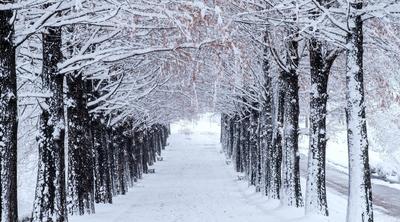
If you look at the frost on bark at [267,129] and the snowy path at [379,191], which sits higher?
the frost on bark at [267,129]

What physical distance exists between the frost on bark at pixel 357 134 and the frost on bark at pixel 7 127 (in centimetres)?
680

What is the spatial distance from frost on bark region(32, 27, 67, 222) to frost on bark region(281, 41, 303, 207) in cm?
790

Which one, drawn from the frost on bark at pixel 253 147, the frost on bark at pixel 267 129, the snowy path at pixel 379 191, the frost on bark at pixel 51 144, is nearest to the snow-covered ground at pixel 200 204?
the frost on bark at pixel 253 147

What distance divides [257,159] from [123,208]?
8061mm

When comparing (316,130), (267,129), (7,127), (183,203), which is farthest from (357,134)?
(183,203)

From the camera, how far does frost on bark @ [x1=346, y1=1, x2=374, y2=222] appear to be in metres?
11.8

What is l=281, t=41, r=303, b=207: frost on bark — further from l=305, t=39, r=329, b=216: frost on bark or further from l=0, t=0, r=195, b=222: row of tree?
l=0, t=0, r=195, b=222: row of tree

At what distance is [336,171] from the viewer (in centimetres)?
4588

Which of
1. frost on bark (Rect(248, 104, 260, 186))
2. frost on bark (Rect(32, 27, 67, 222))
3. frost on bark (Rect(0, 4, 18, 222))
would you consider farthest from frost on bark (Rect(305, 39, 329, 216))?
frost on bark (Rect(248, 104, 260, 186))

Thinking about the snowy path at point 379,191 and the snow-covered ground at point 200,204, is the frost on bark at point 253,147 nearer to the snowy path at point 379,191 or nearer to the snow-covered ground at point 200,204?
the snow-covered ground at point 200,204

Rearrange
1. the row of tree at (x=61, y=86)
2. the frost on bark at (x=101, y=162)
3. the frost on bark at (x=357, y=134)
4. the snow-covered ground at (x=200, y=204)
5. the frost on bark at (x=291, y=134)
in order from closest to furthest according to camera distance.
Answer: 1. the row of tree at (x=61, y=86)
2. the frost on bark at (x=357, y=134)
3. the frost on bark at (x=291, y=134)
4. the snow-covered ground at (x=200, y=204)
5. the frost on bark at (x=101, y=162)

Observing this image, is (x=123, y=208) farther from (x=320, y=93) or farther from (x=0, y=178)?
(x=0, y=178)

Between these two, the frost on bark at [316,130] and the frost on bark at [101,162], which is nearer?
the frost on bark at [316,130]

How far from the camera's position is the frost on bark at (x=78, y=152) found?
1691 cm
